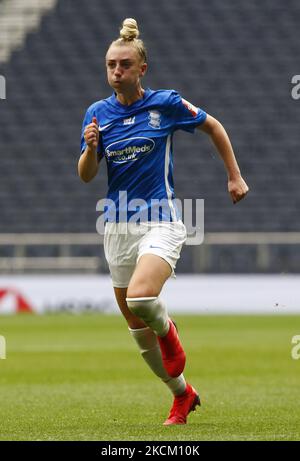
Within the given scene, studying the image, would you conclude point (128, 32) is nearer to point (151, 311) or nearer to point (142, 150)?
point (142, 150)

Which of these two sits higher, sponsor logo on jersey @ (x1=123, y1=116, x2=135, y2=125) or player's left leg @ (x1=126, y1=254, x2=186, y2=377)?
sponsor logo on jersey @ (x1=123, y1=116, x2=135, y2=125)

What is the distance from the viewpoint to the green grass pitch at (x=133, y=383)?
554 centimetres

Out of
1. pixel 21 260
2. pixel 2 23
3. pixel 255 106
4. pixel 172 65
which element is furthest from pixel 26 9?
pixel 21 260

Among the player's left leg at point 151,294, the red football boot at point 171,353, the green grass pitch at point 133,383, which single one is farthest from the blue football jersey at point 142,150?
the green grass pitch at point 133,383

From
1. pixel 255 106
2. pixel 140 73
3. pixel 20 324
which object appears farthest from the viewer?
pixel 255 106

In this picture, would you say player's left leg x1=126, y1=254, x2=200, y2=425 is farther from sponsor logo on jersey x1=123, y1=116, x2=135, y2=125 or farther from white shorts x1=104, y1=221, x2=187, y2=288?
sponsor logo on jersey x1=123, y1=116, x2=135, y2=125

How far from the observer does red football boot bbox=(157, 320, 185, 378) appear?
19.3 ft

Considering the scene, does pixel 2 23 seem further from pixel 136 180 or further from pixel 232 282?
pixel 136 180

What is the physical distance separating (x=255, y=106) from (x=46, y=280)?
8.07m

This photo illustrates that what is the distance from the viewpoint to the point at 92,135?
562 cm

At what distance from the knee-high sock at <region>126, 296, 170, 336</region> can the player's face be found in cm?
114

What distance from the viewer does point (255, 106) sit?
81.2 ft

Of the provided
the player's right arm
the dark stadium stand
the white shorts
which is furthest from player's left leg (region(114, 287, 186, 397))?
the dark stadium stand

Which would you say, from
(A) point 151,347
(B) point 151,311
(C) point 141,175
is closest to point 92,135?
(C) point 141,175
